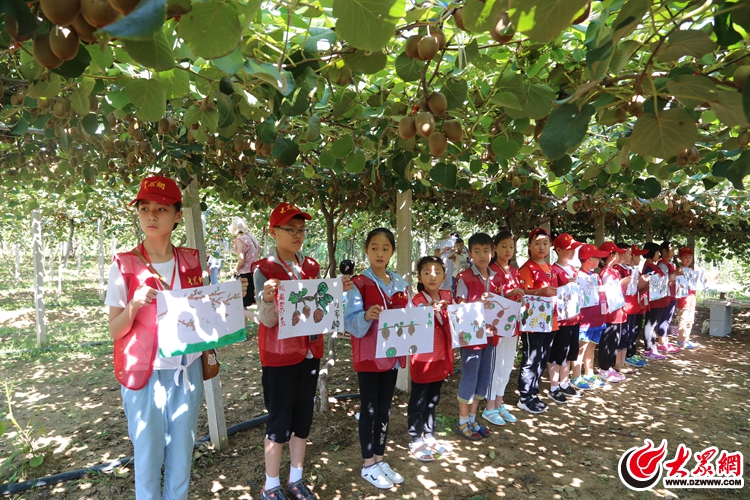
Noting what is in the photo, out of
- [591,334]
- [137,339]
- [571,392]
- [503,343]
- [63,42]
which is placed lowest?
[571,392]

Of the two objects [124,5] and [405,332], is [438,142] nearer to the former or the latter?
[124,5]

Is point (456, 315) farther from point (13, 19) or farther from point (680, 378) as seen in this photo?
point (680, 378)

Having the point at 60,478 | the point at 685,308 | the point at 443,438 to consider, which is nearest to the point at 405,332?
the point at 443,438

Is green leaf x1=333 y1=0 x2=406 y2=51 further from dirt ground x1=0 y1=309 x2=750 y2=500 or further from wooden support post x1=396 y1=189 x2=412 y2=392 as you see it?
wooden support post x1=396 y1=189 x2=412 y2=392

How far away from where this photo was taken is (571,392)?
4.75m

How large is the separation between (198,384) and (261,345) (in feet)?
1.48

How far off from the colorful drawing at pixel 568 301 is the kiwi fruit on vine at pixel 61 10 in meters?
4.24

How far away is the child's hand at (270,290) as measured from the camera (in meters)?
2.30

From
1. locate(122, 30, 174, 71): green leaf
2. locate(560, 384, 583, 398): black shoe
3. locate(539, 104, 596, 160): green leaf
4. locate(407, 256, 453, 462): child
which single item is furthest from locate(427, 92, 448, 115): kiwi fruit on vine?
locate(560, 384, 583, 398): black shoe

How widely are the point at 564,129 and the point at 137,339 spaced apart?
188 cm

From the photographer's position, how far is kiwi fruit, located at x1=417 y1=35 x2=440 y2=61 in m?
0.93

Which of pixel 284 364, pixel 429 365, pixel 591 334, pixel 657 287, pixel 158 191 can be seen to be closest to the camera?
pixel 158 191

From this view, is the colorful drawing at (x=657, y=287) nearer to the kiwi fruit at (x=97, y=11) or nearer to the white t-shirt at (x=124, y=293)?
the white t-shirt at (x=124, y=293)

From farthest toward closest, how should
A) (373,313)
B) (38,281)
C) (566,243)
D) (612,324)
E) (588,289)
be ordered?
(38,281), (612,324), (588,289), (566,243), (373,313)
